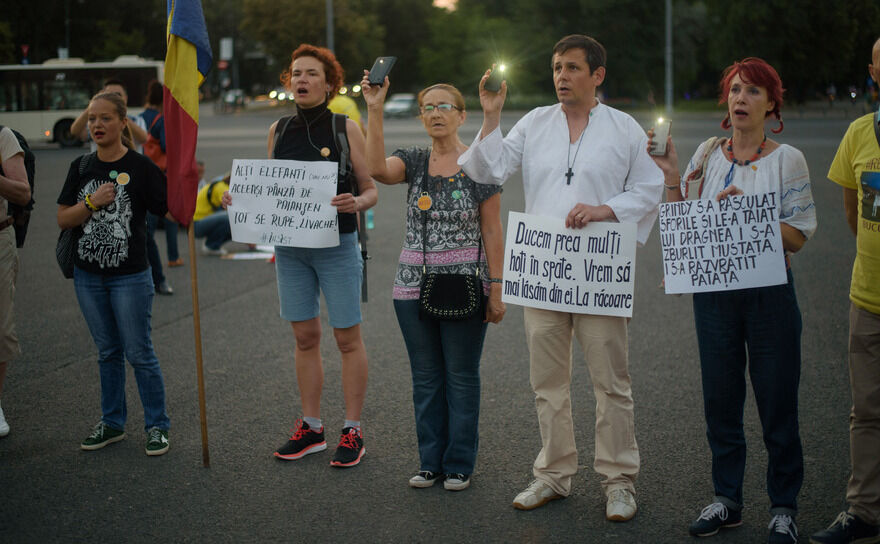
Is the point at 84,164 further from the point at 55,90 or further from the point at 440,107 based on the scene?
the point at 55,90

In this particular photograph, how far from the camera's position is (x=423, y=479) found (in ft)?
15.2

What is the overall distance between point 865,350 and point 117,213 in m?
3.97

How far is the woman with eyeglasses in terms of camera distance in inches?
177

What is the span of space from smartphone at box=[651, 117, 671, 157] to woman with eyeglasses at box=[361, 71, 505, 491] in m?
0.90

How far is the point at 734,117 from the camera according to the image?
396cm

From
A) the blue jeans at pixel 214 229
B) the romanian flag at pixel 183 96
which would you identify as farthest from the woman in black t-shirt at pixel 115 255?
the blue jeans at pixel 214 229

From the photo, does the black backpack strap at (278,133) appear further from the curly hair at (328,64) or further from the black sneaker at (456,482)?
the black sneaker at (456,482)

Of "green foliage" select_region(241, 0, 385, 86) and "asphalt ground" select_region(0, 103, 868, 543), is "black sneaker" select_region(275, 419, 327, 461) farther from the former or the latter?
"green foliage" select_region(241, 0, 385, 86)

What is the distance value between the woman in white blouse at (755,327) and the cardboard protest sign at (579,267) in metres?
0.35

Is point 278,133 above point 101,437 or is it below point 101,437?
above

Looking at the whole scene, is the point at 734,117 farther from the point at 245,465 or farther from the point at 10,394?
the point at 10,394

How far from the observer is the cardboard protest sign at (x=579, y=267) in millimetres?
4223

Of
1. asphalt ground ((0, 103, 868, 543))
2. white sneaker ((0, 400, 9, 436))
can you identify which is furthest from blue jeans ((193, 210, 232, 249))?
white sneaker ((0, 400, 9, 436))

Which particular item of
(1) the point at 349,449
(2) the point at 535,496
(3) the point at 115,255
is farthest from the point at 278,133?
(2) the point at 535,496
